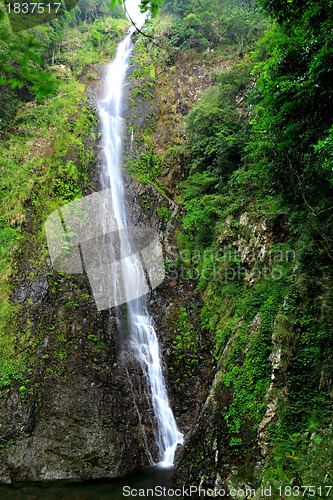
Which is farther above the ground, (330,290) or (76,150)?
(76,150)

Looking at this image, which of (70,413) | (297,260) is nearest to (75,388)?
(70,413)

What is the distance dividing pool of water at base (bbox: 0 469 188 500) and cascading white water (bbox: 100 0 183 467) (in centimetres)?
70

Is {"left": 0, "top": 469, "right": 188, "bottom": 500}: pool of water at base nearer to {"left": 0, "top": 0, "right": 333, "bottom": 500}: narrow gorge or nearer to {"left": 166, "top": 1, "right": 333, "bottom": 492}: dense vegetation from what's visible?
{"left": 0, "top": 0, "right": 333, "bottom": 500}: narrow gorge

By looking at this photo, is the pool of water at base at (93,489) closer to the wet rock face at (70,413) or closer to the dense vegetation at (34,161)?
the wet rock face at (70,413)

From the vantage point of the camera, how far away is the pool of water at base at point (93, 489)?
240 inches

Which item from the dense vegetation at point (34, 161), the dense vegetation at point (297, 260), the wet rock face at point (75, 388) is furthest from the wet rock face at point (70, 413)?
the dense vegetation at point (297, 260)

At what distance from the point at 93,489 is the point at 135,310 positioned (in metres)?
5.12

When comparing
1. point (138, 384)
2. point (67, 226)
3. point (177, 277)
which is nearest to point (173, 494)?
point (138, 384)

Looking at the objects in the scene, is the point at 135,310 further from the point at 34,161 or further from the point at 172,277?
the point at 34,161

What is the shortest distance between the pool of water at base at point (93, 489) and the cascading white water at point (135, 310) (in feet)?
2.30

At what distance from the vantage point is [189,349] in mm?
9195

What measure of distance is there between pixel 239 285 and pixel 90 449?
595 centimetres

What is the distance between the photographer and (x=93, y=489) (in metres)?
6.42

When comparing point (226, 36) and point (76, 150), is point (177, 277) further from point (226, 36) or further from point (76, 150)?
point (226, 36)
